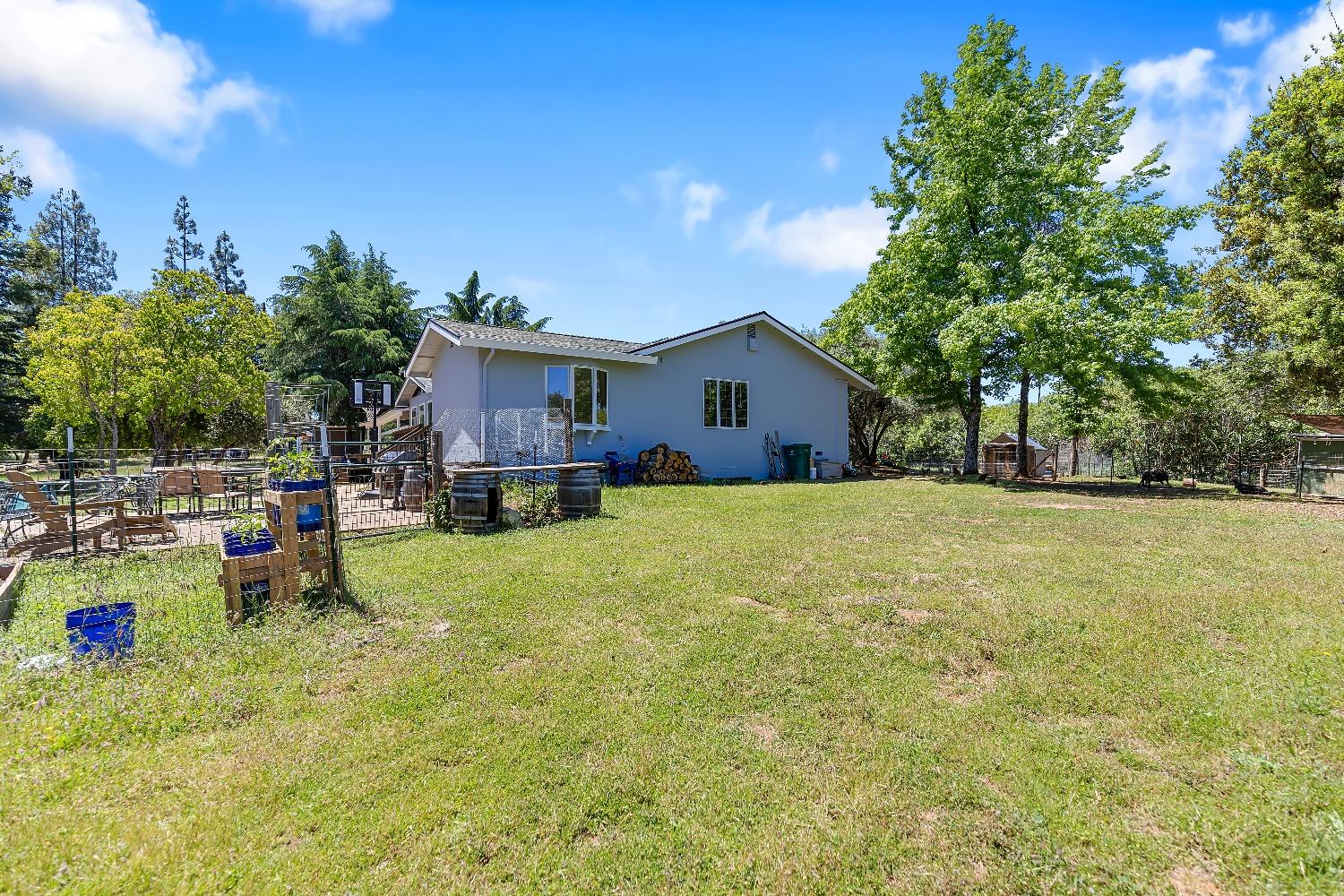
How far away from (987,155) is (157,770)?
2114 cm

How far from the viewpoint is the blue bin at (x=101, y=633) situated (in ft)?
11.8

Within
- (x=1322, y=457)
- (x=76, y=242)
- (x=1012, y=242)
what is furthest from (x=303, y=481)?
(x=76, y=242)

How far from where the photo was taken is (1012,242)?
55.3ft

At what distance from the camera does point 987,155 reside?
1700 centimetres

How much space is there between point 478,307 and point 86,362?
17832 millimetres

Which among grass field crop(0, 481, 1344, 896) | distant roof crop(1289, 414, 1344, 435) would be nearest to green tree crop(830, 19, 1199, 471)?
distant roof crop(1289, 414, 1344, 435)

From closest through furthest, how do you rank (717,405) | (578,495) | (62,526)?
(62,526) → (578,495) → (717,405)

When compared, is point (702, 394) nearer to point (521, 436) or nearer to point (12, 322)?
point (521, 436)

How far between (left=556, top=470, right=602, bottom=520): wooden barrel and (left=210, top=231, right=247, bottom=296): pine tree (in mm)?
53091

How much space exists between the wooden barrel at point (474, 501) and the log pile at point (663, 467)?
6.37 meters

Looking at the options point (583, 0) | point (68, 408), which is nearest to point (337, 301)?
point (68, 408)

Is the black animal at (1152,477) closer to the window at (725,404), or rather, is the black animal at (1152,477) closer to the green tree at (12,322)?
the window at (725,404)

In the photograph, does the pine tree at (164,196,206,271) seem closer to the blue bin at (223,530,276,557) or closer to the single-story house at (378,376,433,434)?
the single-story house at (378,376,433,434)

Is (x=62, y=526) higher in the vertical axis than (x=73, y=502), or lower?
lower
